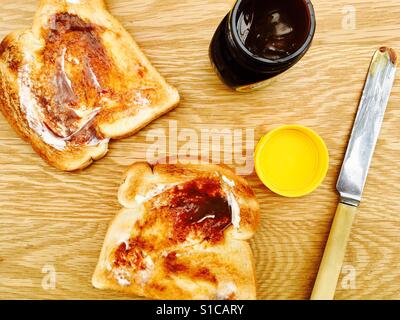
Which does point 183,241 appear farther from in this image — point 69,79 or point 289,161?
point 69,79

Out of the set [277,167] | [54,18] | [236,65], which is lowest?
[277,167]

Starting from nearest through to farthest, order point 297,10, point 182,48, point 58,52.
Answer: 1. point 297,10
2. point 58,52
3. point 182,48

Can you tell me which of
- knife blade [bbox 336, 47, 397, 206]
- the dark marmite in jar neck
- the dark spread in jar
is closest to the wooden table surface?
knife blade [bbox 336, 47, 397, 206]

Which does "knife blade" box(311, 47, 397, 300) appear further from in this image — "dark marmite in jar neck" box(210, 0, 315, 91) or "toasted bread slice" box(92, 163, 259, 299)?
"dark marmite in jar neck" box(210, 0, 315, 91)

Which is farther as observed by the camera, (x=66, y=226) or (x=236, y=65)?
(x=66, y=226)

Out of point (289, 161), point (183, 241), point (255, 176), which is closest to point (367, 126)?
point (289, 161)

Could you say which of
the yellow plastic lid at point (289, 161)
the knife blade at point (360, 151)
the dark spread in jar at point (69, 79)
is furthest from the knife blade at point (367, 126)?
the dark spread in jar at point (69, 79)

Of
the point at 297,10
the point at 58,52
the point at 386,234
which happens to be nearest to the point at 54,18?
the point at 58,52

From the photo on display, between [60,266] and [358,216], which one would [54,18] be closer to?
[60,266]
